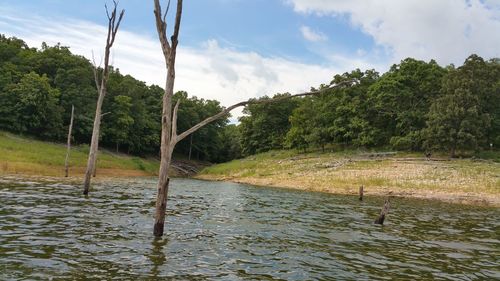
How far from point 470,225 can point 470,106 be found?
5512 cm

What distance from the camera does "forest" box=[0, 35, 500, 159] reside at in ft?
249

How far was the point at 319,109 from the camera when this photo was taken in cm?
10794

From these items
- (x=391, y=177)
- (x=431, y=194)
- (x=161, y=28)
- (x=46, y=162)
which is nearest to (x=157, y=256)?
(x=161, y=28)

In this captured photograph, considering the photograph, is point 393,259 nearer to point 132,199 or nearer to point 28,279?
point 28,279

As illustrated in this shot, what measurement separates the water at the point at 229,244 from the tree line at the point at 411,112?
131 ft

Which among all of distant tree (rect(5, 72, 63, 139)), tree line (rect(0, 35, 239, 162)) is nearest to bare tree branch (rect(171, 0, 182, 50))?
tree line (rect(0, 35, 239, 162))

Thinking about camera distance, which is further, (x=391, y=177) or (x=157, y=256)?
(x=391, y=177)

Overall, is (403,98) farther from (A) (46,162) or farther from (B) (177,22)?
(B) (177,22)

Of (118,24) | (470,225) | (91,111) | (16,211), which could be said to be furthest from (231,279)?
(91,111)

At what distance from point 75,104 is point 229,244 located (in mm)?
88810

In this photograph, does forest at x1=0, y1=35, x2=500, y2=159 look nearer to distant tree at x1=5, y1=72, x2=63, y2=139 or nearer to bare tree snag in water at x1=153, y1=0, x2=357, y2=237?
distant tree at x1=5, y1=72, x2=63, y2=139

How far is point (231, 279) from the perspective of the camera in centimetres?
1199

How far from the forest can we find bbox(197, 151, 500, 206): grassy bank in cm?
842

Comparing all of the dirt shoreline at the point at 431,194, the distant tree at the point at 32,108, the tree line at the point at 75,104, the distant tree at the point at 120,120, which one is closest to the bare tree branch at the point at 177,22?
the dirt shoreline at the point at 431,194
